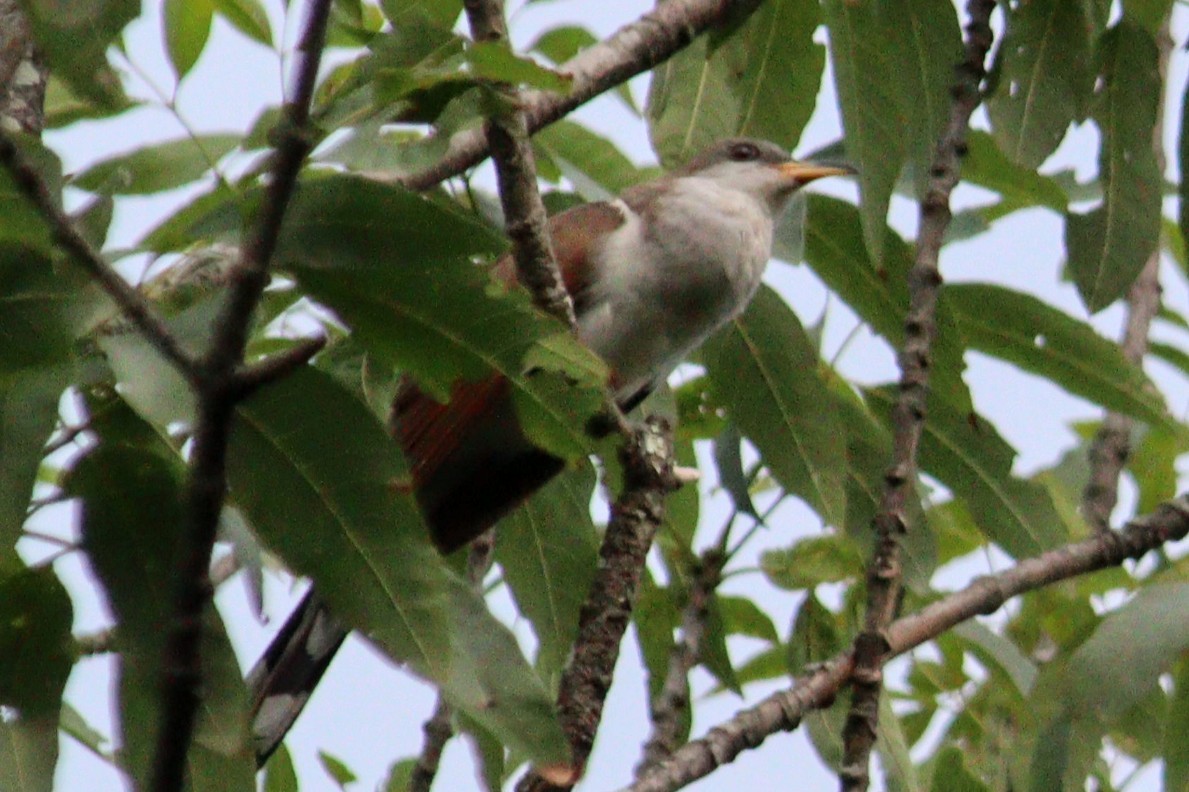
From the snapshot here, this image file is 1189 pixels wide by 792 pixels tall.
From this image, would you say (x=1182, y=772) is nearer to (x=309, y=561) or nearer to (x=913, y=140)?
(x=913, y=140)

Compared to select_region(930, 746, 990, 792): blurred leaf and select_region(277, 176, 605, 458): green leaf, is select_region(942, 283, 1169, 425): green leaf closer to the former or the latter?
select_region(930, 746, 990, 792): blurred leaf

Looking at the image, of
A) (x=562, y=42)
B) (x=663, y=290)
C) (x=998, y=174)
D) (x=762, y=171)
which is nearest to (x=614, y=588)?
(x=663, y=290)

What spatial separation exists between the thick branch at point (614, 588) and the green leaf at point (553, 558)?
0.26 metres

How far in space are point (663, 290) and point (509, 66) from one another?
1.70m

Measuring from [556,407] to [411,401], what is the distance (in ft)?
3.73

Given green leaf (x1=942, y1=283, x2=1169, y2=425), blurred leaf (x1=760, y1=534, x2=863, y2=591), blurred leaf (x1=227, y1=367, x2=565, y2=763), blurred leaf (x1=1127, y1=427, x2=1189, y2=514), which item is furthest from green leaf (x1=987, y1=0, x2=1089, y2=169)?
blurred leaf (x1=227, y1=367, x2=565, y2=763)

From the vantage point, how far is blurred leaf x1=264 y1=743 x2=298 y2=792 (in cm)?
301

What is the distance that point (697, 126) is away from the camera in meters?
3.42

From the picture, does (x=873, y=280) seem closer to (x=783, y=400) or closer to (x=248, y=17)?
(x=783, y=400)

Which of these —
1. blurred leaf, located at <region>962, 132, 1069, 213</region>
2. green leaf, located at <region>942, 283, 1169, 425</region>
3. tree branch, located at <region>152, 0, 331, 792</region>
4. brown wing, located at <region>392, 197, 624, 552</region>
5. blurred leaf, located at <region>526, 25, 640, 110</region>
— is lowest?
tree branch, located at <region>152, 0, 331, 792</region>

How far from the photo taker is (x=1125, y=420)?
3855mm

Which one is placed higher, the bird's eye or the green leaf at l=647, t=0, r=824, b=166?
the bird's eye

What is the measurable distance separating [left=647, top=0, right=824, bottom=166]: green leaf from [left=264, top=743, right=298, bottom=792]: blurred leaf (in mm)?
1429

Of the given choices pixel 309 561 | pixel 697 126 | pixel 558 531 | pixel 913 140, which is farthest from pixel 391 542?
pixel 697 126
